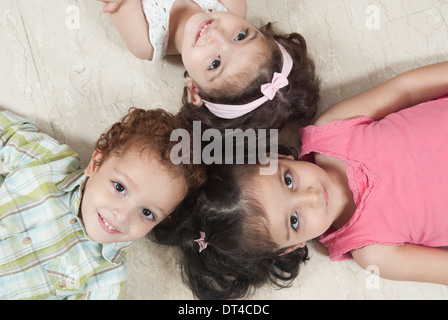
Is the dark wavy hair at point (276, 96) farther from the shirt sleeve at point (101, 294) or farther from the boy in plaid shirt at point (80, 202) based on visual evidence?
the shirt sleeve at point (101, 294)

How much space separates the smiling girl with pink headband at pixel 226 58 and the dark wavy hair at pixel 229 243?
19cm

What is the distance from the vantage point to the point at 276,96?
1.18 metres

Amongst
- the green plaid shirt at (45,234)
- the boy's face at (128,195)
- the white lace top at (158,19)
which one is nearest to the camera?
the boy's face at (128,195)

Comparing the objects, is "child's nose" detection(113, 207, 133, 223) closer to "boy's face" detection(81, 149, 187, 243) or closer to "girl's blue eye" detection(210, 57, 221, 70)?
"boy's face" detection(81, 149, 187, 243)

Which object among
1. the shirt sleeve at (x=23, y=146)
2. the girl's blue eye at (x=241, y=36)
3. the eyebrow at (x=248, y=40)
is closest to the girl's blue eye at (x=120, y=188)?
the shirt sleeve at (x=23, y=146)

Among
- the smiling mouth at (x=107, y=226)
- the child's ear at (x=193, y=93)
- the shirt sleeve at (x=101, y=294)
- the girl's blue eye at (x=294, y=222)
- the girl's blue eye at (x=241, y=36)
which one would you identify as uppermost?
the girl's blue eye at (x=241, y=36)

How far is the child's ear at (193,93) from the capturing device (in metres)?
1.21

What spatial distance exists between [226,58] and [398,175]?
0.57m

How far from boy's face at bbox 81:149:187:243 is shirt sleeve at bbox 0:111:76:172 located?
0.18 metres

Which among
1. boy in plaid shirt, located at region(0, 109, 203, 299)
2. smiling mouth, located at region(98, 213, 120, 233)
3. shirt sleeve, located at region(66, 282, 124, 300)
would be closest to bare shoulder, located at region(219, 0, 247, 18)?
boy in plaid shirt, located at region(0, 109, 203, 299)

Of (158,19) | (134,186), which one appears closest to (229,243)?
(134,186)

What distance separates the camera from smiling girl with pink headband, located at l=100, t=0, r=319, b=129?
3.59 feet

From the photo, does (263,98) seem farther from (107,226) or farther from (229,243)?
(107,226)
